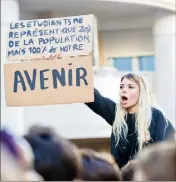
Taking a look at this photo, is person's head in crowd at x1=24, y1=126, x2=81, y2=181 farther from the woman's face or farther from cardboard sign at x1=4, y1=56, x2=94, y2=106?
the woman's face

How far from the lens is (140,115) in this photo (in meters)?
2.83

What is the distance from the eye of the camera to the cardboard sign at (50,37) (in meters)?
2.73

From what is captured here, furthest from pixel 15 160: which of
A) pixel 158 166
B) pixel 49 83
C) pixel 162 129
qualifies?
pixel 162 129

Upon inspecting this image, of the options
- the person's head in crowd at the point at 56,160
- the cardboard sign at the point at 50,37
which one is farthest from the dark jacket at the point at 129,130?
the person's head in crowd at the point at 56,160

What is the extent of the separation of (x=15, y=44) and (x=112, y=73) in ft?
15.1

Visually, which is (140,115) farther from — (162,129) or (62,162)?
(62,162)

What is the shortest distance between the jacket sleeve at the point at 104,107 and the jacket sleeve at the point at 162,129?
25 centimetres

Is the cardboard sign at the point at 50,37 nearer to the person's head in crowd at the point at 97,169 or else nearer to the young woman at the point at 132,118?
the young woman at the point at 132,118

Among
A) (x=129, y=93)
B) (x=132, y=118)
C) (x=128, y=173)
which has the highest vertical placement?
(x=129, y=93)

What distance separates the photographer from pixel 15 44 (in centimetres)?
285

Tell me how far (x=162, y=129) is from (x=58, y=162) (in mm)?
1113

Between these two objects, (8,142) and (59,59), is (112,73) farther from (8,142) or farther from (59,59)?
(8,142)

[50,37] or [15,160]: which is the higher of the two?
[50,37]

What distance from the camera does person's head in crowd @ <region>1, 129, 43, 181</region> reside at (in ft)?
5.46
